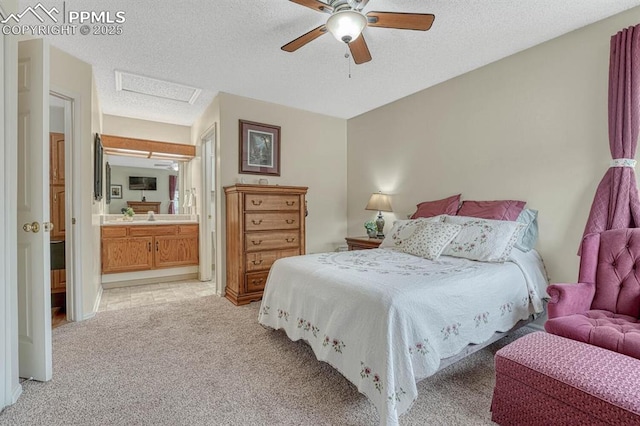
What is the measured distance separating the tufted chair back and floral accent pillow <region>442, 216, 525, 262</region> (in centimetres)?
45

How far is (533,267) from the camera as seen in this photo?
2.42 metres

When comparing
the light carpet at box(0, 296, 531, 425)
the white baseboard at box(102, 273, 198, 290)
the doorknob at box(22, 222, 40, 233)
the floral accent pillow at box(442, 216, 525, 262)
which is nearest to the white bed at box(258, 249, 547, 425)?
the floral accent pillow at box(442, 216, 525, 262)

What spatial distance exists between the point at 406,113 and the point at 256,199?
218 centimetres

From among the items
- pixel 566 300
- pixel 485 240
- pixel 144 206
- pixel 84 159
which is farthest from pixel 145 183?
pixel 566 300

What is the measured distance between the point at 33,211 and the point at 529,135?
3.80 metres

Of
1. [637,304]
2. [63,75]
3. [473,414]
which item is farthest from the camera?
[63,75]

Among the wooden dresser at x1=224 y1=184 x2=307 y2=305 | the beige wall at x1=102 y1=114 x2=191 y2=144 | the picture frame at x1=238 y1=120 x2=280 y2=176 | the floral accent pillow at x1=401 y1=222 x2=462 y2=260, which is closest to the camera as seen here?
the floral accent pillow at x1=401 y1=222 x2=462 y2=260

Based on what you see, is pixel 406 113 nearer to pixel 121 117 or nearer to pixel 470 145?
pixel 470 145

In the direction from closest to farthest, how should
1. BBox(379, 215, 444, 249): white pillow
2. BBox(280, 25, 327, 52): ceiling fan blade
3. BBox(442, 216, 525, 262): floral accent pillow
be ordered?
BBox(280, 25, 327, 52): ceiling fan blade, BBox(442, 216, 525, 262): floral accent pillow, BBox(379, 215, 444, 249): white pillow

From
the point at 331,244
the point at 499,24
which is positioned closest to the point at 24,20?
the point at 499,24

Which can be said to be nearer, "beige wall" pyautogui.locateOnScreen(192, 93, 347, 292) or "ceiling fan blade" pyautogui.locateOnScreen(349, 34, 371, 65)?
"ceiling fan blade" pyautogui.locateOnScreen(349, 34, 371, 65)

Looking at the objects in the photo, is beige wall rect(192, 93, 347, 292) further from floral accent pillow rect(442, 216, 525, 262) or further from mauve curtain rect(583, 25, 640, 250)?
mauve curtain rect(583, 25, 640, 250)

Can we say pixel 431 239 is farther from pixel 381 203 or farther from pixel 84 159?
pixel 84 159

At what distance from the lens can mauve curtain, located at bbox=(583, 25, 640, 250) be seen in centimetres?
208
